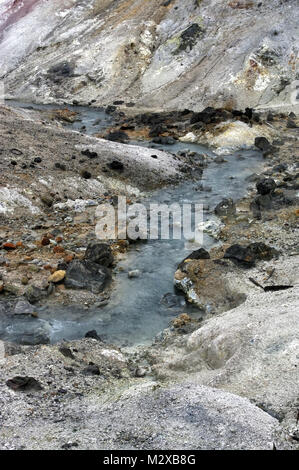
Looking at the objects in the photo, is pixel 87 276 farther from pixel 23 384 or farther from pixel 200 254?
pixel 23 384

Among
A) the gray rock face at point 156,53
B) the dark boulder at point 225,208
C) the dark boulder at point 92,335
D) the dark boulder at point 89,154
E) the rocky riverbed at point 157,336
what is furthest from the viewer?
the gray rock face at point 156,53

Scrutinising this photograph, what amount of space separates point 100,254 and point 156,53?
30.5 meters

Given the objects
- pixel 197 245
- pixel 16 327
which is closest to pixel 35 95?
pixel 197 245

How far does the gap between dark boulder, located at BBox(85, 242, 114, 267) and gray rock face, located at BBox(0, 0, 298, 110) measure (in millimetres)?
21431

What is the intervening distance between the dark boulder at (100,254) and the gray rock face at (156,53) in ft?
70.3

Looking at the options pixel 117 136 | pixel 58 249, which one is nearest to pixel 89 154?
pixel 117 136

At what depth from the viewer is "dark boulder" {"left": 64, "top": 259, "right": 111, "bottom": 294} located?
1180 cm

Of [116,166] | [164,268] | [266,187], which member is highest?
[116,166]

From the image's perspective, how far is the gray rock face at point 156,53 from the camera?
108 ft

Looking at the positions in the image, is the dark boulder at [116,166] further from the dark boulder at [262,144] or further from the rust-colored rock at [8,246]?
the dark boulder at [262,144]

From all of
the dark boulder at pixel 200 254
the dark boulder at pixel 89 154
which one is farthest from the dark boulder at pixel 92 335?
the dark boulder at pixel 89 154

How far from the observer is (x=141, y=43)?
131ft

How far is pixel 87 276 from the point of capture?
11938 mm

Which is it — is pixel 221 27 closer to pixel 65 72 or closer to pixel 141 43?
pixel 141 43
